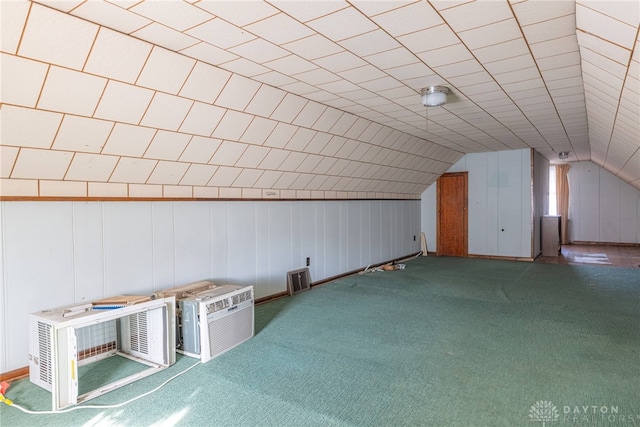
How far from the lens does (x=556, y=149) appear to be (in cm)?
757

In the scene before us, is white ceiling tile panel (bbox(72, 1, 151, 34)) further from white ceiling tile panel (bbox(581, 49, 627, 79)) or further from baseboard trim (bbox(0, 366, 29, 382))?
white ceiling tile panel (bbox(581, 49, 627, 79))

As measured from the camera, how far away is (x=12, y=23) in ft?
6.19

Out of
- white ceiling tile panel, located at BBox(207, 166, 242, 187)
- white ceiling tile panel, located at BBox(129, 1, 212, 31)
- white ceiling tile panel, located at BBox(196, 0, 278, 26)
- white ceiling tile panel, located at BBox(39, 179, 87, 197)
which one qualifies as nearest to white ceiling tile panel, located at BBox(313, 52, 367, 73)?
white ceiling tile panel, located at BBox(196, 0, 278, 26)

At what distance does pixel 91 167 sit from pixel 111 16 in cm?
129

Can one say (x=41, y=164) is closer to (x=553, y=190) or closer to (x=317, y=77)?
(x=317, y=77)

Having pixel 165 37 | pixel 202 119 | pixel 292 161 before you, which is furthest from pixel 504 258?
pixel 165 37

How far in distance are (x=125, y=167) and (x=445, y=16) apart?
105 inches

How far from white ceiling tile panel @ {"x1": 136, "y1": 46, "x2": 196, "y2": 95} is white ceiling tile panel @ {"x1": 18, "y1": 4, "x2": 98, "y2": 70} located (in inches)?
15.2

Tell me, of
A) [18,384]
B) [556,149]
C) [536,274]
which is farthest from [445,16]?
[556,149]

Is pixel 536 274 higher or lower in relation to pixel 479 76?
lower

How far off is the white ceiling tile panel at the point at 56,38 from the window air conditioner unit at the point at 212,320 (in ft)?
6.12

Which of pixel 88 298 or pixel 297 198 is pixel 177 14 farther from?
pixel 297 198

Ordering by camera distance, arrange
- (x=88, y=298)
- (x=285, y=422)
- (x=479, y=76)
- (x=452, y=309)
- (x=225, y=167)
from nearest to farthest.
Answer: (x=285, y=422) → (x=88, y=298) → (x=479, y=76) → (x=225, y=167) → (x=452, y=309)

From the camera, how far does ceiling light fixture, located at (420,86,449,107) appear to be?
11.8ft
